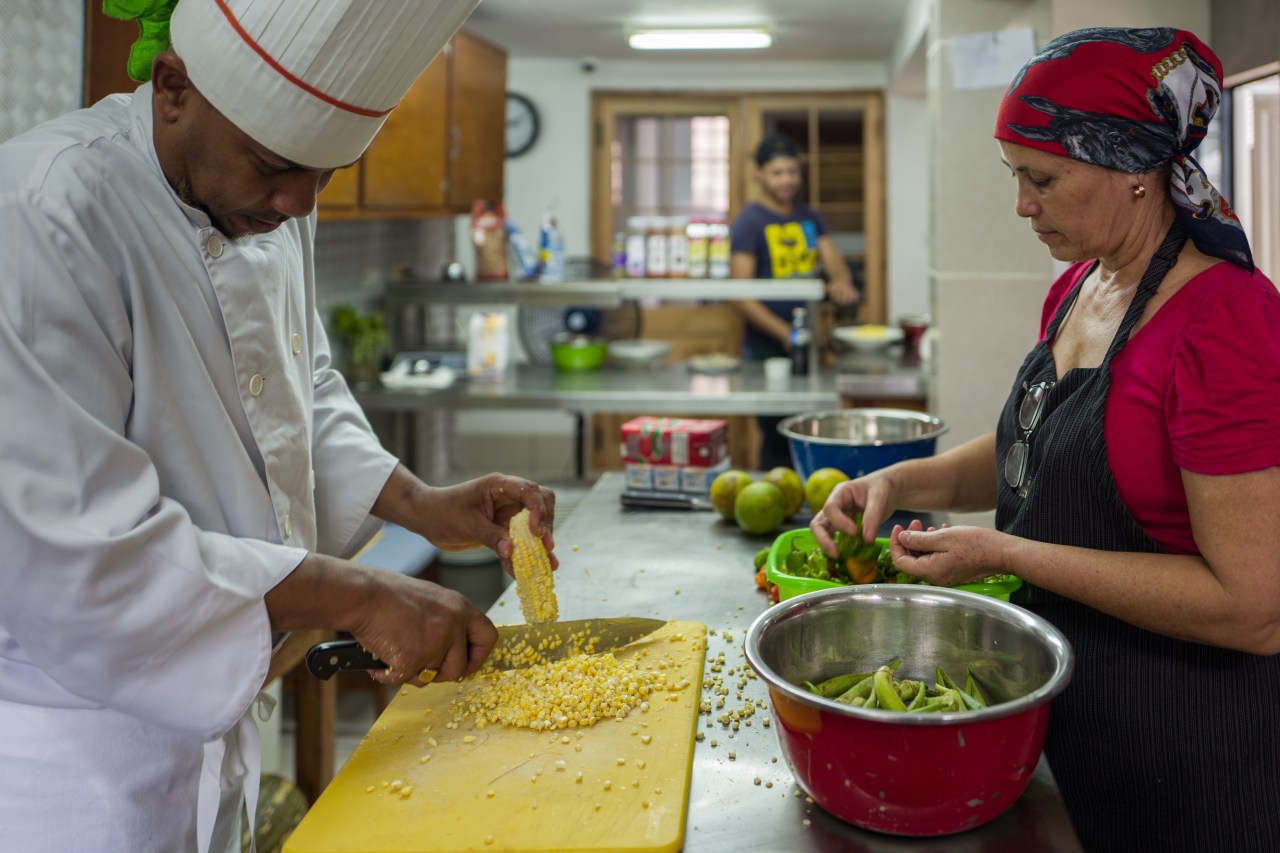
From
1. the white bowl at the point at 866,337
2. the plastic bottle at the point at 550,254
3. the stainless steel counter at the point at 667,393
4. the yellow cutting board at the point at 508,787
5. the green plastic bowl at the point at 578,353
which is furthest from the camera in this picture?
the white bowl at the point at 866,337

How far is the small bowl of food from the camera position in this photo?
1.04m

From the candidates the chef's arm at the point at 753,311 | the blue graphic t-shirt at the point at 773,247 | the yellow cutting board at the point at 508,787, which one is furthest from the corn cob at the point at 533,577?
the blue graphic t-shirt at the point at 773,247

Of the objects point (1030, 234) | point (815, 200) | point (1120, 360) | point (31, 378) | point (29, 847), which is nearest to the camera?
point (31, 378)

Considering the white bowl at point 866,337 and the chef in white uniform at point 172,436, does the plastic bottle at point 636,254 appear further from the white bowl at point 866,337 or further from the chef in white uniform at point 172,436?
the chef in white uniform at point 172,436

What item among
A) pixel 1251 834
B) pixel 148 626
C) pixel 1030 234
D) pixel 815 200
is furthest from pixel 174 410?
pixel 815 200

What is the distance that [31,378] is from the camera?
1079 millimetres

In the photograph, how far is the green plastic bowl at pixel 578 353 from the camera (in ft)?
17.7

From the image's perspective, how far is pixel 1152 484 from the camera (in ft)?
4.47

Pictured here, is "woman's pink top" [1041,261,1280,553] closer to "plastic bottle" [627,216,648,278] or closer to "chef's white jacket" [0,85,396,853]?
"chef's white jacket" [0,85,396,853]

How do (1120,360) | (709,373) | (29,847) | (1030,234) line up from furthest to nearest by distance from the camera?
(709,373)
(1030,234)
(1120,360)
(29,847)

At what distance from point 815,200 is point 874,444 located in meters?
5.61

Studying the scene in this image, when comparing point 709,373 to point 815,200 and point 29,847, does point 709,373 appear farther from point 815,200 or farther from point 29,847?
point 29,847

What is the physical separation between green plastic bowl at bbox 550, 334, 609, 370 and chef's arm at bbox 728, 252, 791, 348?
732 mm

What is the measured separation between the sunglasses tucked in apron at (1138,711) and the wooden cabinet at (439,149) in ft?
10.8
